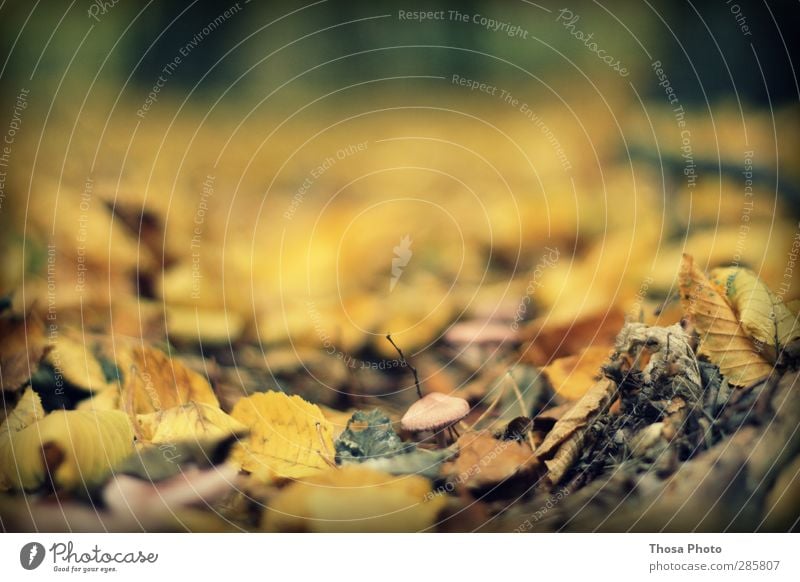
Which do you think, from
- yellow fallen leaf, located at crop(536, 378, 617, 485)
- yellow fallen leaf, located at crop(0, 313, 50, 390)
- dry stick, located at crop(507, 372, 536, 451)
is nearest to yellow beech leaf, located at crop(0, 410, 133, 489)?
yellow fallen leaf, located at crop(0, 313, 50, 390)

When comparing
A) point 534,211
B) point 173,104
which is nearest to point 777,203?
point 534,211

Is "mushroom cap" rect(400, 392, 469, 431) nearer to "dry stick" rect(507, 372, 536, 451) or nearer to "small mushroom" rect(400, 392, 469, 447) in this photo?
"small mushroom" rect(400, 392, 469, 447)

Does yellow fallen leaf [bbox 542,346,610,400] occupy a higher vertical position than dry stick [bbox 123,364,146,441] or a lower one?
higher

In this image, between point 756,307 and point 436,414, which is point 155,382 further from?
point 756,307

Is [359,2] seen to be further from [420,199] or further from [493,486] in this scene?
[493,486]

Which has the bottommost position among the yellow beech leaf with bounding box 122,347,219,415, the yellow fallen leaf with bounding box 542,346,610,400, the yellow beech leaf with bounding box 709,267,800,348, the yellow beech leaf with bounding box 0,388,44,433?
the yellow beech leaf with bounding box 0,388,44,433
